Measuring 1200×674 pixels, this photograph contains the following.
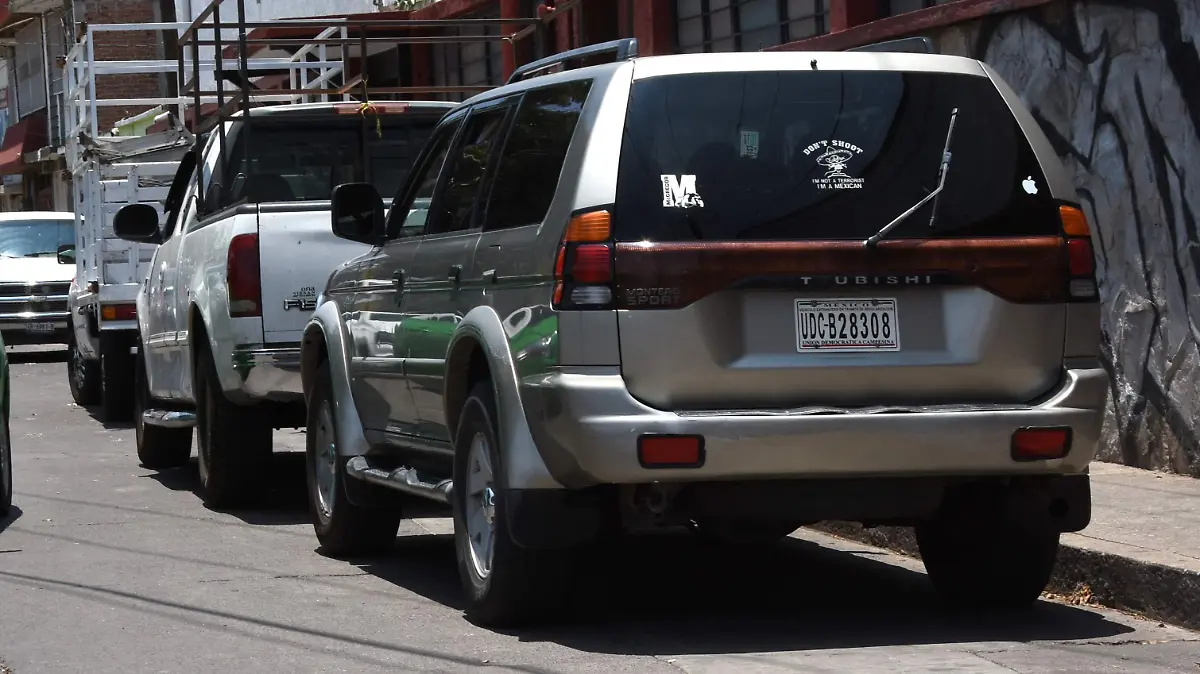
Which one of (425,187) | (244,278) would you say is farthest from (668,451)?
(244,278)

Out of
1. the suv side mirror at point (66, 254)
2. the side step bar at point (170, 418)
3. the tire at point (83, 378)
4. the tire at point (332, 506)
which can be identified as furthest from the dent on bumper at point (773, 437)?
the suv side mirror at point (66, 254)

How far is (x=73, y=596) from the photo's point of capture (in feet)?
25.2

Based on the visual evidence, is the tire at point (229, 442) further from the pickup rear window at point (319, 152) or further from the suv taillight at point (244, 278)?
the pickup rear window at point (319, 152)

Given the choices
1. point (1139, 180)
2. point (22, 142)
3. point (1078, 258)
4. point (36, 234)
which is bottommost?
point (1078, 258)

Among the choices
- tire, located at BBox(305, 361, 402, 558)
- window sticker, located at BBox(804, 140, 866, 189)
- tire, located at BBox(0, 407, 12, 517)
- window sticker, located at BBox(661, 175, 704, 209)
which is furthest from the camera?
tire, located at BBox(0, 407, 12, 517)

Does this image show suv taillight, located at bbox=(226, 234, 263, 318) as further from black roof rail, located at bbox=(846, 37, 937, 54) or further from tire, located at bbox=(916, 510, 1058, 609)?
black roof rail, located at bbox=(846, 37, 937, 54)

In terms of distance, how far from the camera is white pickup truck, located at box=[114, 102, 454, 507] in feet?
31.8

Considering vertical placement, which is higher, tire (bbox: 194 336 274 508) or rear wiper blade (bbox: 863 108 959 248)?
rear wiper blade (bbox: 863 108 959 248)

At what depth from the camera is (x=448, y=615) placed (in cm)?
709

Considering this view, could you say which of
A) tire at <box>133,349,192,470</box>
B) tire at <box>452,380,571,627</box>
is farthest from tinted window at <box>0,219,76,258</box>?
tire at <box>452,380,571,627</box>

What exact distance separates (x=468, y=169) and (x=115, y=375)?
10.1m

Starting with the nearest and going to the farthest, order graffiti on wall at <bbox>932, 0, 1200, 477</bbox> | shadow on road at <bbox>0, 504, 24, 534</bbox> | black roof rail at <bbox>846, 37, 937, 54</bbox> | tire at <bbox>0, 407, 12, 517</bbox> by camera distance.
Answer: black roof rail at <bbox>846, 37, 937, 54</bbox>
graffiti on wall at <bbox>932, 0, 1200, 477</bbox>
shadow on road at <bbox>0, 504, 24, 534</bbox>
tire at <bbox>0, 407, 12, 517</bbox>

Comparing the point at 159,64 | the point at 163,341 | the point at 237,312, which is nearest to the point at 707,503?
the point at 237,312

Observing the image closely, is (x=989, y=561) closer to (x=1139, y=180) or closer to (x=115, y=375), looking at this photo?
(x=1139, y=180)
